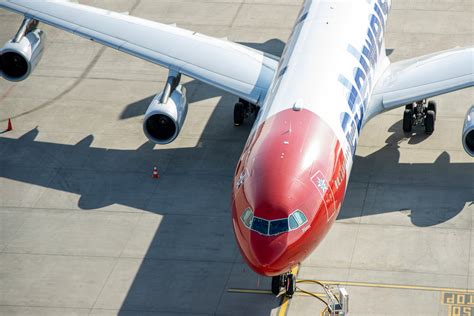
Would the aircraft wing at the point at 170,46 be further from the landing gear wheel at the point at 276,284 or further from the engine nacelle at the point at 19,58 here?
the landing gear wheel at the point at 276,284

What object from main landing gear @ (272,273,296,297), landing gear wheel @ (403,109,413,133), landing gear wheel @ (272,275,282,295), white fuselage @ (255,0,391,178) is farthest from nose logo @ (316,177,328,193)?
landing gear wheel @ (403,109,413,133)

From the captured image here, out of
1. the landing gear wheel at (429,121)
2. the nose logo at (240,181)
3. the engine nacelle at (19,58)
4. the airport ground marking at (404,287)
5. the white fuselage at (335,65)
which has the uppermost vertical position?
the nose logo at (240,181)

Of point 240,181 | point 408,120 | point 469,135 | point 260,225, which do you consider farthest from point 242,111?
point 260,225

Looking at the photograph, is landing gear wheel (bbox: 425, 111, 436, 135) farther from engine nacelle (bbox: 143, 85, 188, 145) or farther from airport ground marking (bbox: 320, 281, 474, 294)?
airport ground marking (bbox: 320, 281, 474, 294)

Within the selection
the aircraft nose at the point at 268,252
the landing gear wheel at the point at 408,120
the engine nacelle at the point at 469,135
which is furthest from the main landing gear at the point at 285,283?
the landing gear wheel at the point at 408,120

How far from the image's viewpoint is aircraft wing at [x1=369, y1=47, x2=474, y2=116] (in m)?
36.0

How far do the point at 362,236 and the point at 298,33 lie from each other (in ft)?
25.3

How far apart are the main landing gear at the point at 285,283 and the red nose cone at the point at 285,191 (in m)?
1.98

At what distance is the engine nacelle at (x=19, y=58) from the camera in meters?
39.2

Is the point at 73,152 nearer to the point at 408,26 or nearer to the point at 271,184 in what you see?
the point at 271,184

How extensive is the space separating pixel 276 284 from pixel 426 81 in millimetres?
10177

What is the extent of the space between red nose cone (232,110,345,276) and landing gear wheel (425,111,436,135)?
8642mm

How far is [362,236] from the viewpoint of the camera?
109 feet

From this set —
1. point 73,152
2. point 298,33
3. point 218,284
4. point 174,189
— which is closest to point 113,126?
point 73,152
